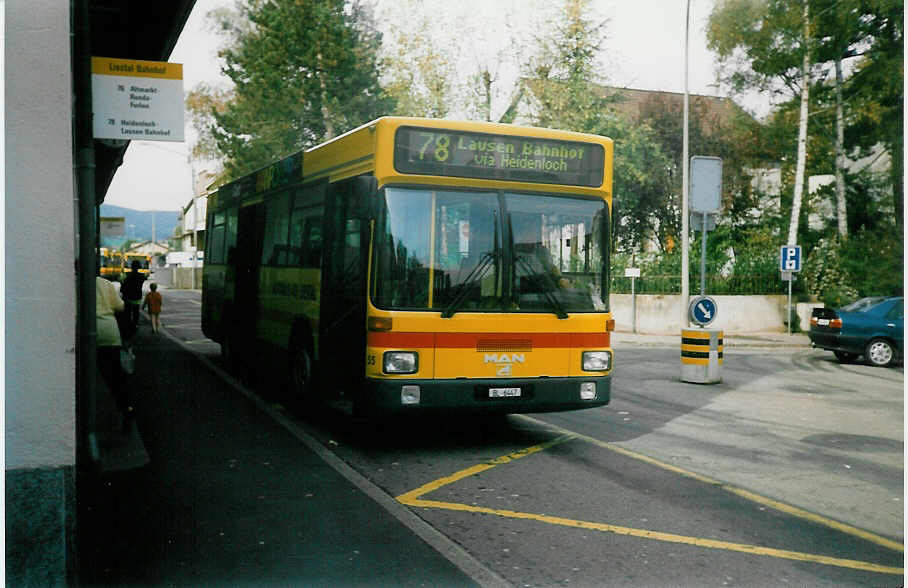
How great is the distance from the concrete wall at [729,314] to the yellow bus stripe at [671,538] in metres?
21.7

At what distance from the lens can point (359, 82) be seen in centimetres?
3033

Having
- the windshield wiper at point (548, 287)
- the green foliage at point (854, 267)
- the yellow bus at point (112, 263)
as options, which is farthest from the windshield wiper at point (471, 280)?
the yellow bus at point (112, 263)

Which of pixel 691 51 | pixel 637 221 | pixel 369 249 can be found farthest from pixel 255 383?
pixel 637 221

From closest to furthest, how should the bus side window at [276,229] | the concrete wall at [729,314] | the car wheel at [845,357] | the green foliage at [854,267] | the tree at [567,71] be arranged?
the bus side window at [276,229] < the car wheel at [845,357] < the green foliage at [854,267] < the concrete wall at [729,314] < the tree at [567,71]

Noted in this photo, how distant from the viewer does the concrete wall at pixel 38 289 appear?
3.96m

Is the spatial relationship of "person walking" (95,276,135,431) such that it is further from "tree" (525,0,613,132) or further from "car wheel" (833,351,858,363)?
"tree" (525,0,613,132)

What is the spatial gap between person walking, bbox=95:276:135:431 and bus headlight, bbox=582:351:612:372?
13.7 feet

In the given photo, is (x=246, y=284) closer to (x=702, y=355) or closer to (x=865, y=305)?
(x=702, y=355)

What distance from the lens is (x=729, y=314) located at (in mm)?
26875

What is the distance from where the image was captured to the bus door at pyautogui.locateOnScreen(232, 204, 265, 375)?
1203cm

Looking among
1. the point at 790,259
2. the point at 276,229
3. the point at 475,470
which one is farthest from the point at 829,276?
the point at 475,470

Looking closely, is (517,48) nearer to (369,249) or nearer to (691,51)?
(691,51)

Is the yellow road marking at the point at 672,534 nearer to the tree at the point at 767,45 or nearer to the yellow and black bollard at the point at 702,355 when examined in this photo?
the yellow and black bollard at the point at 702,355

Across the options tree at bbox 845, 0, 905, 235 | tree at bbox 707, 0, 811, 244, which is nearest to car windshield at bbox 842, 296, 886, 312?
tree at bbox 845, 0, 905, 235
